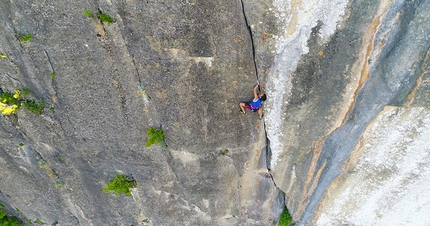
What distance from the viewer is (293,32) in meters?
3.87

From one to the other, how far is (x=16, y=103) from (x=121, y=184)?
2423 millimetres

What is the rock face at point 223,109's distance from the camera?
12.7 feet

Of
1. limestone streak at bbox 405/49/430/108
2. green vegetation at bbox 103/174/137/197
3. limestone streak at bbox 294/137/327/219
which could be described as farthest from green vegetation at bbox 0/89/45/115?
limestone streak at bbox 405/49/430/108

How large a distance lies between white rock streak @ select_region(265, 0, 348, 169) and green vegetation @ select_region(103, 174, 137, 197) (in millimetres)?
3307

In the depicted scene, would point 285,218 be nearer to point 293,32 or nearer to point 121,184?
point 121,184

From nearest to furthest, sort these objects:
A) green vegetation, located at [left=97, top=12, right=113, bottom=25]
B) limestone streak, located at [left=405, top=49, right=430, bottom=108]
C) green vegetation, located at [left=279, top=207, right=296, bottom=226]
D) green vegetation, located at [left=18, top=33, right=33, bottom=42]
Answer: limestone streak, located at [left=405, top=49, right=430, bottom=108]
green vegetation, located at [left=97, top=12, right=113, bottom=25]
green vegetation, located at [left=18, top=33, right=33, bottom=42]
green vegetation, located at [left=279, top=207, right=296, bottom=226]

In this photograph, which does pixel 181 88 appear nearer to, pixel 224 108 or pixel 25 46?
pixel 224 108

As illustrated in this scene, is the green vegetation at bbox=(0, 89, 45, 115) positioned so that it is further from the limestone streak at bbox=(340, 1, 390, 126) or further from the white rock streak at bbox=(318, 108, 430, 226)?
the white rock streak at bbox=(318, 108, 430, 226)

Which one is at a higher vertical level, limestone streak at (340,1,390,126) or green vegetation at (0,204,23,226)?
limestone streak at (340,1,390,126)

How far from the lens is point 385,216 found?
5.59 m

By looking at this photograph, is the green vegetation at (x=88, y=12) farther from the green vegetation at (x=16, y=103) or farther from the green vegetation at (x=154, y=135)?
the green vegetation at (x=154, y=135)

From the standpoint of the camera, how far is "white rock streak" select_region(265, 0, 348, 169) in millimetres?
3660

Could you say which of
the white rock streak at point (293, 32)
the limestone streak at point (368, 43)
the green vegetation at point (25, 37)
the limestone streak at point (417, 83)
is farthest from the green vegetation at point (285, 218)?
the green vegetation at point (25, 37)

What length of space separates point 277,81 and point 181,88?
4.83 ft
